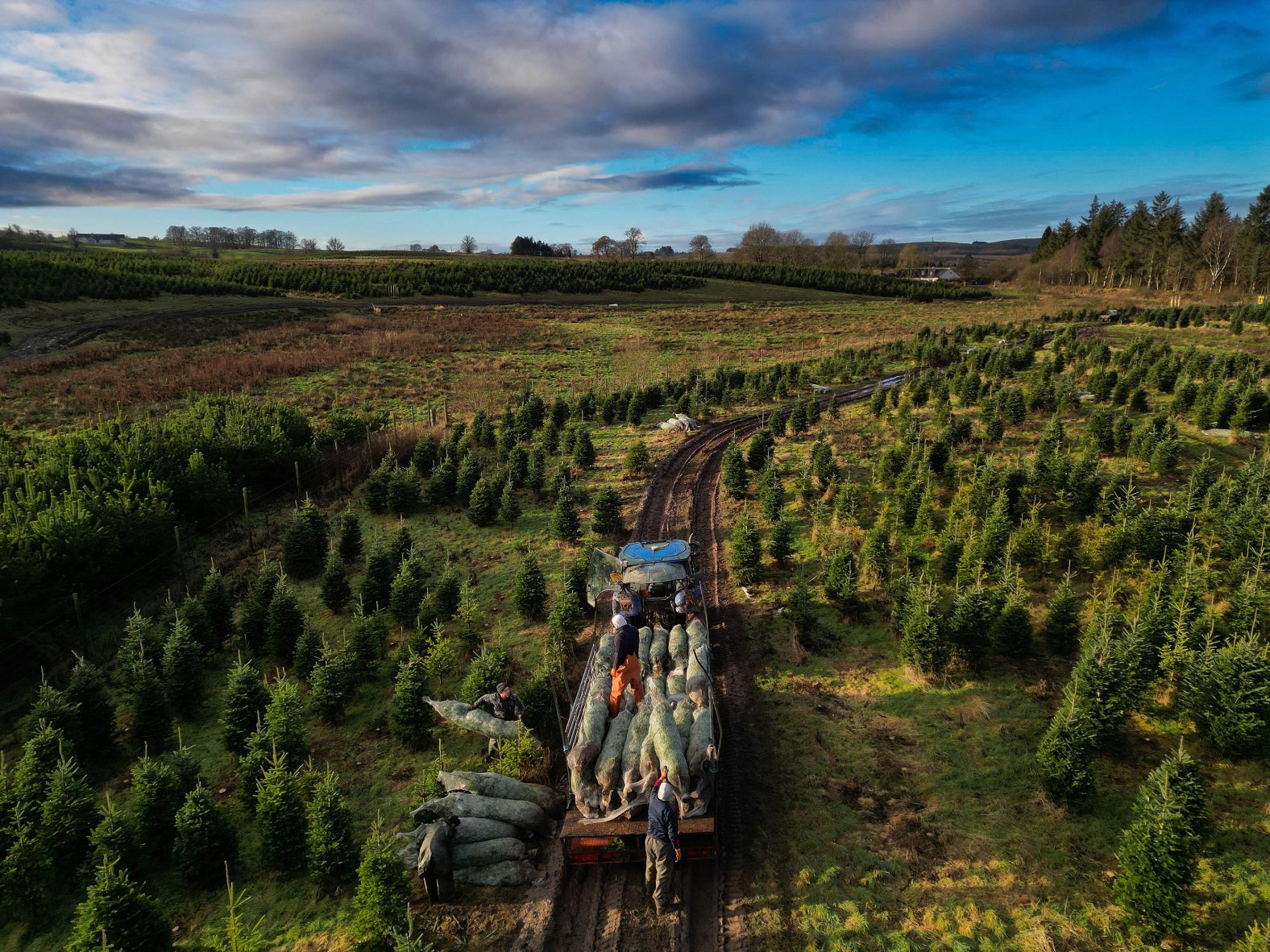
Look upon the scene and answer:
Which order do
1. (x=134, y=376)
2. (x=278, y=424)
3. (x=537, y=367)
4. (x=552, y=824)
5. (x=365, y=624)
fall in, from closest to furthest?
(x=552, y=824) < (x=365, y=624) < (x=278, y=424) < (x=134, y=376) < (x=537, y=367)

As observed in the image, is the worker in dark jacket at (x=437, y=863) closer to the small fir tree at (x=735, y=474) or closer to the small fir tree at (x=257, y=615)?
the small fir tree at (x=257, y=615)

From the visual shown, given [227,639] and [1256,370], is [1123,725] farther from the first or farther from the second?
[1256,370]

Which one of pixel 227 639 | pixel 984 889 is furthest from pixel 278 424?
pixel 984 889

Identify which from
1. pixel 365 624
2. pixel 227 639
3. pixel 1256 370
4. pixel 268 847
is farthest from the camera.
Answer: pixel 1256 370

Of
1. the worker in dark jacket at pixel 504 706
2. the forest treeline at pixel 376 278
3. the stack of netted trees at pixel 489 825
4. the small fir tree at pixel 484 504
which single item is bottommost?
the stack of netted trees at pixel 489 825

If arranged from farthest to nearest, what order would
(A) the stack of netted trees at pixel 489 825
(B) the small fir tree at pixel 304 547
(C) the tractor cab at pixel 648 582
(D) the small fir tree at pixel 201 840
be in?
1. (B) the small fir tree at pixel 304 547
2. (C) the tractor cab at pixel 648 582
3. (D) the small fir tree at pixel 201 840
4. (A) the stack of netted trees at pixel 489 825

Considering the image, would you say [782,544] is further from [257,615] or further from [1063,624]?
[257,615]

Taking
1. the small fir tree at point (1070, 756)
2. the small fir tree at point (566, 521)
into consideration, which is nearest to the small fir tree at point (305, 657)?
the small fir tree at point (566, 521)
